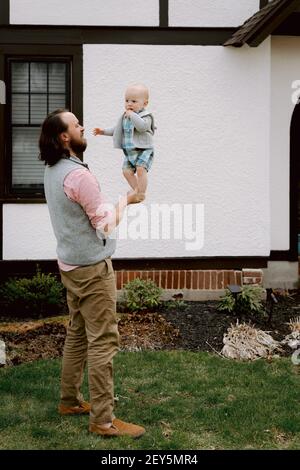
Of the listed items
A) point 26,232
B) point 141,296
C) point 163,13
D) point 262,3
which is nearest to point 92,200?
point 141,296

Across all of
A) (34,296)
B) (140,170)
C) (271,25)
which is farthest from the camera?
(271,25)

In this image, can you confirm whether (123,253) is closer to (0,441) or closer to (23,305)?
(23,305)

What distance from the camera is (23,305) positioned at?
334 inches

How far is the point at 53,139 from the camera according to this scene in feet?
15.3

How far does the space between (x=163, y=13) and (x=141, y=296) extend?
341 cm

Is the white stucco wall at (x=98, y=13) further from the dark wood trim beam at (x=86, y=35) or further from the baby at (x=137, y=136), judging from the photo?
the baby at (x=137, y=136)

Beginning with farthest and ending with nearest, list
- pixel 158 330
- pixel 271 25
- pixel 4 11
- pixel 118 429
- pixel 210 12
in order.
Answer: pixel 210 12 → pixel 4 11 → pixel 271 25 → pixel 158 330 → pixel 118 429

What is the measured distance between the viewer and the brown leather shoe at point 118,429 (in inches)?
190

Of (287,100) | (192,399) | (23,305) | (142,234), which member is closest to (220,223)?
(142,234)

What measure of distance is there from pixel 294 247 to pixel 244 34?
278cm

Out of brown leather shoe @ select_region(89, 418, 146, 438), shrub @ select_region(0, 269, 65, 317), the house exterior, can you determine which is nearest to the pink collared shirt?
brown leather shoe @ select_region(89, 418, 146, 438)

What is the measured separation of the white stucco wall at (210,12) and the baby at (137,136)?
486 centimetres

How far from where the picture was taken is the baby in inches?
181

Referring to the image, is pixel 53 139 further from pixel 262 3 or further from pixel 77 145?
pixel 262 3
